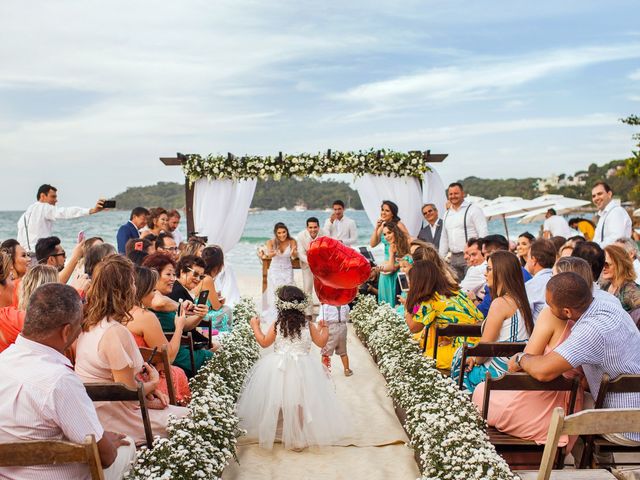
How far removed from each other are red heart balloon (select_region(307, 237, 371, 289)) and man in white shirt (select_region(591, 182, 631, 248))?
3.85 m

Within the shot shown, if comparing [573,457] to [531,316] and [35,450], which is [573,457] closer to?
[531,316]

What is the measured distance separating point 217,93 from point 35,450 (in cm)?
4231

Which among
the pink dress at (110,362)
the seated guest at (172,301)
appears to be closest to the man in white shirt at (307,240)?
the seated guest at (172,301)

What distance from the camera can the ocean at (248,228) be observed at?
40562 mm

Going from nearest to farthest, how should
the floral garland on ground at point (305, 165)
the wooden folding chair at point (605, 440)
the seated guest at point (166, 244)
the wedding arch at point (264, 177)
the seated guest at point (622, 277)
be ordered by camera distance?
the wooden folding chair at point (605, 440) → the seated guest at point (622, 277) → the seated guest at point (166, 244) → the floral garland on ground at point (305, 165) → the wedding arch at point (264, 177)

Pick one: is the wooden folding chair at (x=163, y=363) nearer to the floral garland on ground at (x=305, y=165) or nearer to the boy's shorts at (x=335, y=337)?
the boy's shorts at (x=335, y=337)

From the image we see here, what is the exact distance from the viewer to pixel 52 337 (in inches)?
118

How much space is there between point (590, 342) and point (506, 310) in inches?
50.6

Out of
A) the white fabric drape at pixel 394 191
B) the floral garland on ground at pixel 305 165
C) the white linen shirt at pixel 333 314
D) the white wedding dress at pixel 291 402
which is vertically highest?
the floral garland on ground at pixel 305 165

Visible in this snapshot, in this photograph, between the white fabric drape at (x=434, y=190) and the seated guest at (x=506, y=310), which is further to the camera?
the white fabric drape at (x=434, y=190)

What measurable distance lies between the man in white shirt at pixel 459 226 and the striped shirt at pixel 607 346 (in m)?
6.37

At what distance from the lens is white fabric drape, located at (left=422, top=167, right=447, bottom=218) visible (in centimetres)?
1301

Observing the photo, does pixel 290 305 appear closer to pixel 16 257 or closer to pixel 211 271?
pixel 211 271

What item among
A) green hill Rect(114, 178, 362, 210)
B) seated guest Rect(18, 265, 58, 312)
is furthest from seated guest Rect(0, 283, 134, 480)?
green hill Rect(114, 178, 362, 210)
